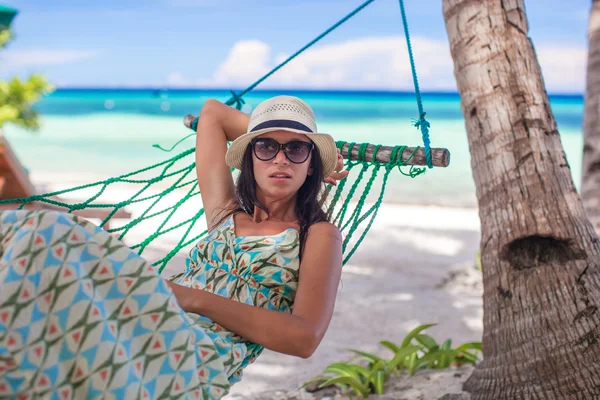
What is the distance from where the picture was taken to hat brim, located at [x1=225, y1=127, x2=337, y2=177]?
1.71 m

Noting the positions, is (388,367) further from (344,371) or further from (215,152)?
(215,152)

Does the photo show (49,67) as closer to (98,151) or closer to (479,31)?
(98,151)

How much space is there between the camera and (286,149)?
171 cm

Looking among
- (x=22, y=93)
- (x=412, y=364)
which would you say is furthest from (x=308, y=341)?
(x=22, y=93)

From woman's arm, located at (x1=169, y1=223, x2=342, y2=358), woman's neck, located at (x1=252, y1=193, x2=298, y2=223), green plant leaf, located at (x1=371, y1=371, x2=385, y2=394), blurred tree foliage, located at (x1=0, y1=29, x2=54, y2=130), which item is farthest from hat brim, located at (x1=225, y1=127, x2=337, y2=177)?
blurred tree foliage, located at (x1=0, y1=29, x2=54, y2=130)

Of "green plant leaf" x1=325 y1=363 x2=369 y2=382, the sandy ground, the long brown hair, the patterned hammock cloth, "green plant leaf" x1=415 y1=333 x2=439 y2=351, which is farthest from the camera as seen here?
the sandy ground

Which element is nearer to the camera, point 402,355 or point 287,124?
point 287,124

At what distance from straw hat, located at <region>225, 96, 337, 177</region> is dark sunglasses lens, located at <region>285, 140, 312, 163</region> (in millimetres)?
30

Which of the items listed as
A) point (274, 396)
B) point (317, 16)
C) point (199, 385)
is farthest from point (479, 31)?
point (317, 16)

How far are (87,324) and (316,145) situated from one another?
81 cm

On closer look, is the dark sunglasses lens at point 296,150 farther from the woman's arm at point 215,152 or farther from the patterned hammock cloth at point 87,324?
the patterned hammock cloth at point 87,324

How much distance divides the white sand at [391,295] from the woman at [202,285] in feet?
1.25

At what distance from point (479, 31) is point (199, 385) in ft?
4.61

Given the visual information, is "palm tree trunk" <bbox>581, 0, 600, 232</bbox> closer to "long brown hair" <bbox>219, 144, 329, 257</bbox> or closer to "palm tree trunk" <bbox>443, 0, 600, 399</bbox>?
"palm tree trunk" <bbox>443, 0, 600, 399</bbox>
